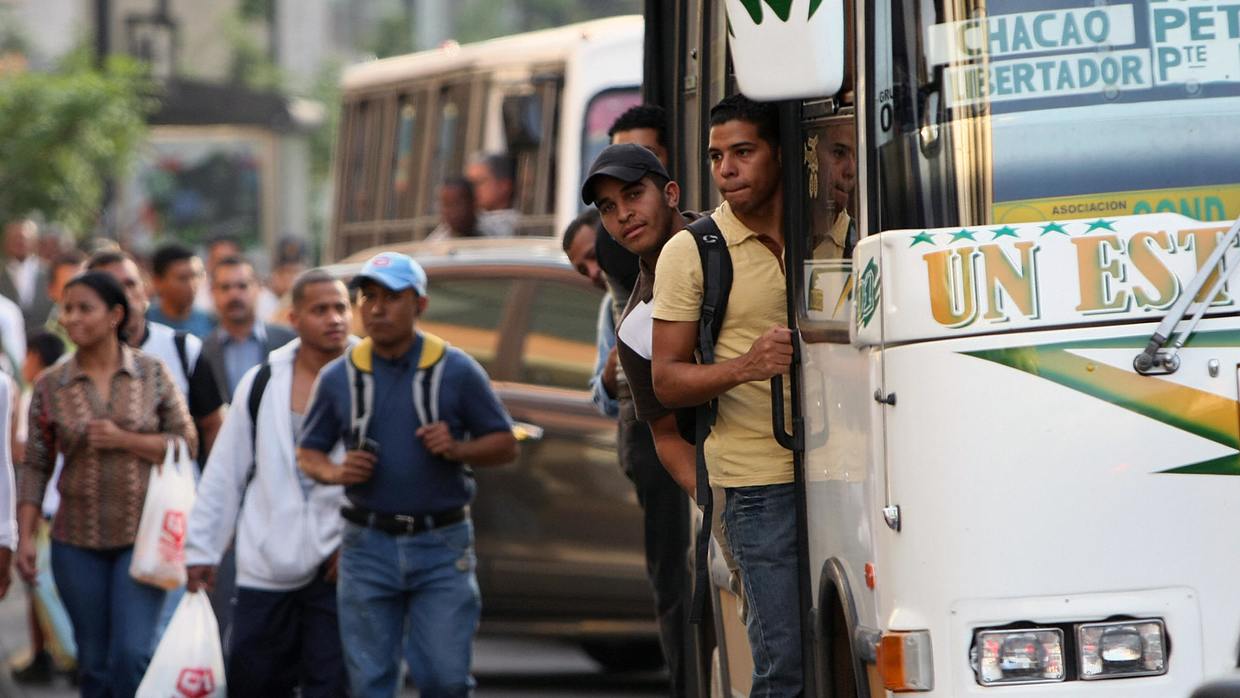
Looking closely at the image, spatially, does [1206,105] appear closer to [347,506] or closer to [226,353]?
[347,506]

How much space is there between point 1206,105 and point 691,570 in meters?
3.00

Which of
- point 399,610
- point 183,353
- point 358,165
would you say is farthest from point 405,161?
point 399,610

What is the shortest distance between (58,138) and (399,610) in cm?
2042

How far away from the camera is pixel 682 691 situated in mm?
7680

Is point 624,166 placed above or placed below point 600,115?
below

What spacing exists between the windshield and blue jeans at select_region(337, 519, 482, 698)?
3.26 m

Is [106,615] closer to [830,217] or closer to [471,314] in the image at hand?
[471,314]

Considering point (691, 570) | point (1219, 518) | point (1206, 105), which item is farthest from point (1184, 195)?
point (691, 570)

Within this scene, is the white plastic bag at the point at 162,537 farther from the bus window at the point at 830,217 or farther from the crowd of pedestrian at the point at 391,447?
the bus window at the point at 830,217

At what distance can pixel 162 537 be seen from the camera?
28.0 feet

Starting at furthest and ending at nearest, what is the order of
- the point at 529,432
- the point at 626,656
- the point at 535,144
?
the point at 535,144 → the point at 626,656 → the point at 529,432

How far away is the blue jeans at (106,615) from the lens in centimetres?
869

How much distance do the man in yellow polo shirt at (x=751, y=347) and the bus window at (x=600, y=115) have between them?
360 inches

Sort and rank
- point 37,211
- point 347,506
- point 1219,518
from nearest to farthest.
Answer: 1. point 1219,518
2. point 347,506
3. point 37,211
